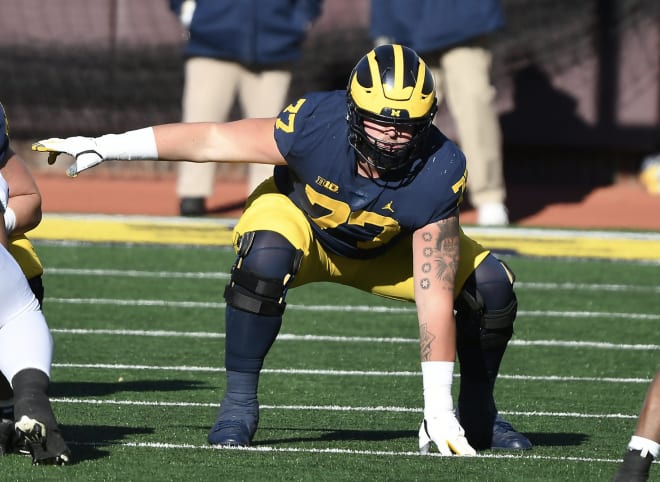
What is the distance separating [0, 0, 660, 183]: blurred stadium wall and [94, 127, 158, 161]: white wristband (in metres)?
8.16

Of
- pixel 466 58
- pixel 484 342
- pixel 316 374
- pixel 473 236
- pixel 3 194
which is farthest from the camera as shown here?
pixel 466 58

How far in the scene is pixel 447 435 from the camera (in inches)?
215

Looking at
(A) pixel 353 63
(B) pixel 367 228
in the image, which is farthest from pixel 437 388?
(A) pixel 353 63

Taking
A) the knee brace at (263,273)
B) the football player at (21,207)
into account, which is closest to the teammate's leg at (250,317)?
the knee brace at (263,273)

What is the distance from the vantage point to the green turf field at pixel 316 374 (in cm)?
→ 536

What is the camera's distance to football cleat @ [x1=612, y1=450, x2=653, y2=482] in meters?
4.63

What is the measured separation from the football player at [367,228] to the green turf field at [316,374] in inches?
8.0

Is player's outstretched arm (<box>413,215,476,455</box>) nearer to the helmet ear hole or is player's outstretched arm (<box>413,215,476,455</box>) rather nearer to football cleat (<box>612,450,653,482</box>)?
the helmet ear hole

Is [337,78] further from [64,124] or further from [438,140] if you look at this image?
[438,140]

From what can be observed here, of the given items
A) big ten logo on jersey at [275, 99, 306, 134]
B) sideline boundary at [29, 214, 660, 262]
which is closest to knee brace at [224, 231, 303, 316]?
big ten logo on jersey at [275, 99, 306, 134]

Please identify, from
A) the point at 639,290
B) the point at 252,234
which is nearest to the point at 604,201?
the point at 639,290

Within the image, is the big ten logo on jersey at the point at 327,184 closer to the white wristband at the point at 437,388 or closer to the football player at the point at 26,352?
the white wristband at the point at 437,388

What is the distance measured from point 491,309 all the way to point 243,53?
6.28 m

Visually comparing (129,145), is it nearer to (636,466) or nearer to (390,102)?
(390,102)
